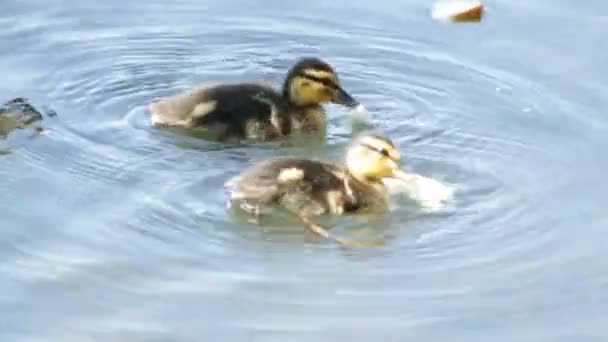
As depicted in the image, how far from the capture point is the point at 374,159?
4.90 m

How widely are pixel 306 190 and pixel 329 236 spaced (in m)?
0.19

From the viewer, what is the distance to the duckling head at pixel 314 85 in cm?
549

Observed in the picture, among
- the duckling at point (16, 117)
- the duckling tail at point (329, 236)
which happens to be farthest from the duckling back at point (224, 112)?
the duckling tail at point (329, 236)

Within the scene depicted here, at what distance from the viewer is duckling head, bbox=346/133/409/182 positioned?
193 inches

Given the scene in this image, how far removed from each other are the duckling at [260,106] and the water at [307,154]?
0.24 feet

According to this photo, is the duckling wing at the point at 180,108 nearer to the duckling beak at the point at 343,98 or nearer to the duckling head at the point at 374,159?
the duckling beak at the point at 343,98

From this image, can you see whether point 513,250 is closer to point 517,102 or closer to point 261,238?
point 261,238

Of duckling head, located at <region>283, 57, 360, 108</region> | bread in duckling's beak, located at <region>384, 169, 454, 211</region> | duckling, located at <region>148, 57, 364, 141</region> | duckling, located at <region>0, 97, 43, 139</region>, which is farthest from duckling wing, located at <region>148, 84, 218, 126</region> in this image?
bread in duckling's beak, located at <region>384, 169, 454, 211</region>

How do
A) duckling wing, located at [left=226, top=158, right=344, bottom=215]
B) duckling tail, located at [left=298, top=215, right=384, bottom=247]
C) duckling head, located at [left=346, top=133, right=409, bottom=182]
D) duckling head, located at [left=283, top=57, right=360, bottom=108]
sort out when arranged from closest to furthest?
duckling tail, located at [left=298, top=215, right=384, bottom=247]
duckling wing, located at [left=226, top=158, right=344, bottom=215]
duckling head, located at [left=346, top=133, right=409, bottom=182]
duckling head, located at [left=283, top=57, right=360, bottom=108]

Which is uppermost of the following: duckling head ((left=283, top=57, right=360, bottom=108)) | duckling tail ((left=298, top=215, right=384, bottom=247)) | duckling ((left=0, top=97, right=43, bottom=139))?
duckling head ((left=283, top=57, right=360, bottom=108))

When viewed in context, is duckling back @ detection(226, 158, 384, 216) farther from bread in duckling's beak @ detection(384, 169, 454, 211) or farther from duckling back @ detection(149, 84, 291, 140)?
duckling back @ detection(149, 84, 291, 140)

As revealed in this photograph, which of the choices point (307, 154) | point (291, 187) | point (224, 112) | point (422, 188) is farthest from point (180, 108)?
point (422, 188)

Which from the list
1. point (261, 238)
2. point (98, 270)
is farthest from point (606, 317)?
point (98, 270)

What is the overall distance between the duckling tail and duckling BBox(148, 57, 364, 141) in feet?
2.42
